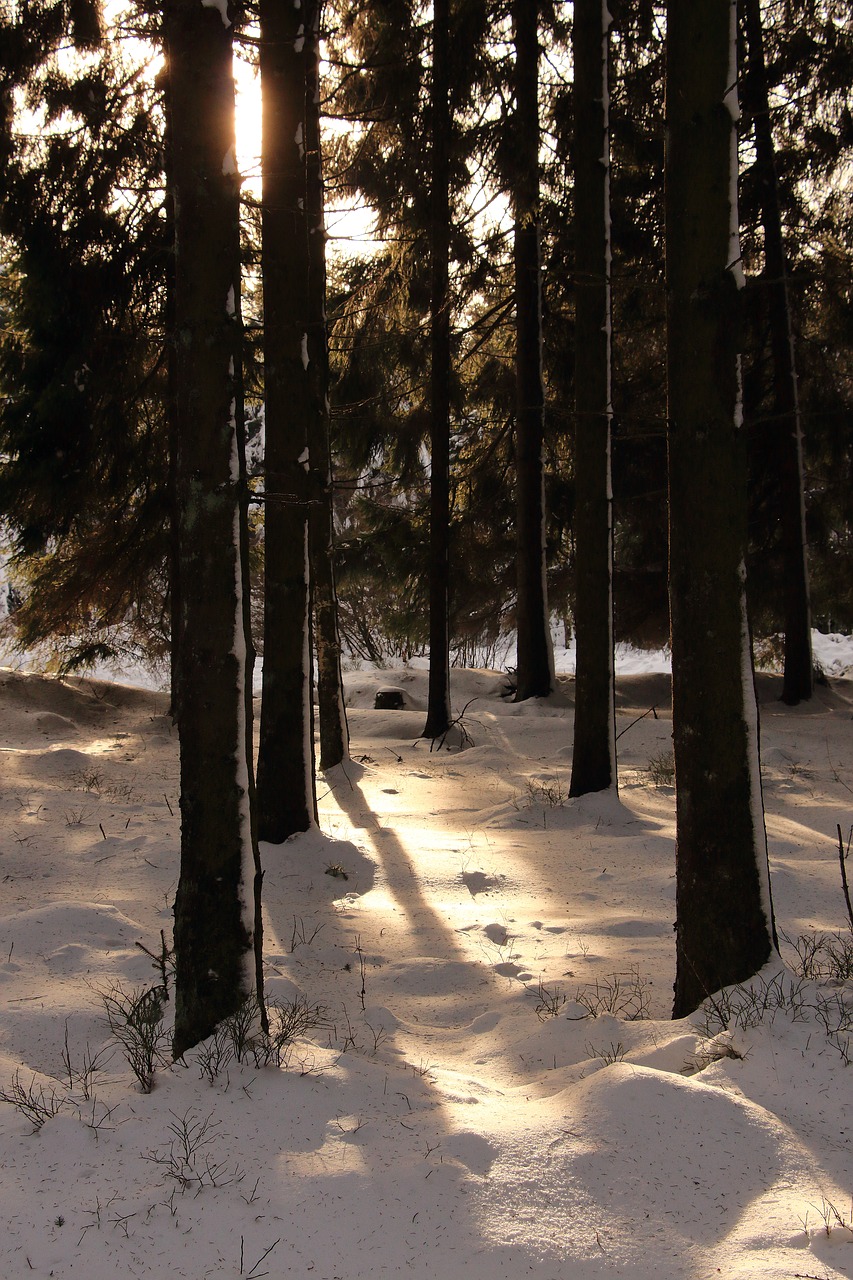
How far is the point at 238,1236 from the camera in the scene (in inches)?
103

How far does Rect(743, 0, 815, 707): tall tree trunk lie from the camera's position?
13.7m

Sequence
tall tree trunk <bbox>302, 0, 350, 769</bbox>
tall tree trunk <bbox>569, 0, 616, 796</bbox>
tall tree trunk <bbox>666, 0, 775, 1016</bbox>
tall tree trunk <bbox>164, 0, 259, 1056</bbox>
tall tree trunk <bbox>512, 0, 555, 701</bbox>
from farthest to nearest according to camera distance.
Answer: tall tree trunk <bbox>512, 0, 555, 701</bbox>
tall tree trunk <bbox>302, 0, 350, 769</bbox>
tall tree trunk <bbox>569, 0, 616, 796</bbox>
tall tree trunk <bbox>666, 0, 775, 1016</bbox>
tall tree trunk <bbox>164, 0, 259, 1056</bbox>

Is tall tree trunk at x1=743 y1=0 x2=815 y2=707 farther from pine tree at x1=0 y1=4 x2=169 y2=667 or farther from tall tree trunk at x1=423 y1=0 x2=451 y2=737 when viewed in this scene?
pine tree at x1=0 y1=4 x2=169 y2=667

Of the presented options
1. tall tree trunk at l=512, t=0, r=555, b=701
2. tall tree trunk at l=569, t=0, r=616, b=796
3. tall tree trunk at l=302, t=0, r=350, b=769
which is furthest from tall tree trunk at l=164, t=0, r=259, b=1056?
tall tree trunk at l=512, t=0, r=555, b=701

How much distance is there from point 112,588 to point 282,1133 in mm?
10895

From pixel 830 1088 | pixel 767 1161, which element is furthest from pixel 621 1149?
pixel 830 1088

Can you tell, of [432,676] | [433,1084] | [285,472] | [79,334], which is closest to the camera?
[433,1084]

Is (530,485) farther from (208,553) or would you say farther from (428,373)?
(208,553)

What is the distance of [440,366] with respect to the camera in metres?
12.5

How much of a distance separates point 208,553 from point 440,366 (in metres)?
9.45

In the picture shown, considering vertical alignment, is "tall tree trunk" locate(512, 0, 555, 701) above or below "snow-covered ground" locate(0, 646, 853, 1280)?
above

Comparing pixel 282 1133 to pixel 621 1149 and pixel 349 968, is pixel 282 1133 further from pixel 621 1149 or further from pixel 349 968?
pixel 349 968

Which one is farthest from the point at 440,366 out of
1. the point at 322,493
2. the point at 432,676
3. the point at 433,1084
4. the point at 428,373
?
the point at 433,1084

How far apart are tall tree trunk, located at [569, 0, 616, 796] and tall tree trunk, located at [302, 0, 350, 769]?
9.12ft
